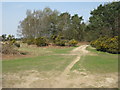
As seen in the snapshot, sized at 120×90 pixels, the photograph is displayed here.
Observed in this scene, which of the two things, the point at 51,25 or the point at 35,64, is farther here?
the point at 51,25

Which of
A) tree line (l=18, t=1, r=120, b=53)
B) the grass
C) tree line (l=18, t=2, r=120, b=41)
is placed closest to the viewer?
the grass

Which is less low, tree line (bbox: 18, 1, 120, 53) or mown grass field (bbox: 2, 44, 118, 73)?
tree line (bbox: 18, 1, 120, 53)

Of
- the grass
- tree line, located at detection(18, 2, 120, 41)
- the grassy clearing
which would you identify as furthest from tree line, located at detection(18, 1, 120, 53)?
the grassy clearing

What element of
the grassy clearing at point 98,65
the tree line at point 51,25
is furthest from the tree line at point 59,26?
the grassy clearing at point 98,65

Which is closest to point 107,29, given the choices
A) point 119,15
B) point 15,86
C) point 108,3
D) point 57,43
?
point 119,15

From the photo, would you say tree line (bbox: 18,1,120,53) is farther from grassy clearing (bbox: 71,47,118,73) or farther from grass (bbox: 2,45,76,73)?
grassy clearing (bbox: 71,47,118,73)

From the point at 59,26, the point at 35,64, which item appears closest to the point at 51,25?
the point at 59,26

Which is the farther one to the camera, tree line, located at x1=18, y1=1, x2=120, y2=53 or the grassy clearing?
tree line, located at x1=18, y1=1, x2=120, y2=53

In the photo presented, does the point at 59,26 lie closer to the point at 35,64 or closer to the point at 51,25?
the point at 51,25

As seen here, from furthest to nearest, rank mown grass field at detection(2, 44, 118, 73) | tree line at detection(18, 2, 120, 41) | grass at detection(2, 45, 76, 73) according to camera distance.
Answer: tree line at detection(18, 2, 120, 41)
grass at detection(2, 45, 76, 73)
mown grass field at detection(2, 44, 118, 73)

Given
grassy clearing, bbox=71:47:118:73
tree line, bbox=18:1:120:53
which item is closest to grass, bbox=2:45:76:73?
grassy clearing, bbox=71:47:118:73

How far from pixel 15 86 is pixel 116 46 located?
12549mm

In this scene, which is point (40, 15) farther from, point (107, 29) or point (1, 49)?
point (1, 49)

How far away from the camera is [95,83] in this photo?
4.43 m
